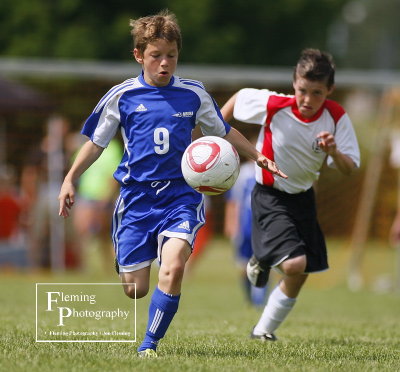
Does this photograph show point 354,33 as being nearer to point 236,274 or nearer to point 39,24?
point 39,24

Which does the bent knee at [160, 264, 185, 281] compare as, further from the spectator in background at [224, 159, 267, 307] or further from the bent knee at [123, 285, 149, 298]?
the spectator in background at [224, 159, 267, 307]

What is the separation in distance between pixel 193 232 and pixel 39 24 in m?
22.3

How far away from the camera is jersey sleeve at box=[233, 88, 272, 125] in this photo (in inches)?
268

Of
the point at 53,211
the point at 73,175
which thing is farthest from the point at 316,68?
the point at 53,211

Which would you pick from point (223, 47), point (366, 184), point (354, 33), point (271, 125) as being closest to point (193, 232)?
point (271, 125)

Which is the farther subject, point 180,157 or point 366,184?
point 366,184

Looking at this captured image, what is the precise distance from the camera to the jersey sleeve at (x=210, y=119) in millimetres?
5980

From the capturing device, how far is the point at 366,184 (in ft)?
51.2

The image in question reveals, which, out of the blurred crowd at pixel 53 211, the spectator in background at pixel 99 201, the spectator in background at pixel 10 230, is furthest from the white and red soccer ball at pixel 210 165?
the spectator in background at pixel 10 230

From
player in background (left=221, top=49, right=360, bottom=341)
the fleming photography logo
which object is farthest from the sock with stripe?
the fleming photography logo

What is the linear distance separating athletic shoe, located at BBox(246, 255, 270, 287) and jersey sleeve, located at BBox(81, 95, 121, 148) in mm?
1599

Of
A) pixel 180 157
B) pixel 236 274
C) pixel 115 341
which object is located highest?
pixel 180 157

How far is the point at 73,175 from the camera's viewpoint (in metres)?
5.82

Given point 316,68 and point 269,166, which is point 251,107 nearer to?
point 316,68
